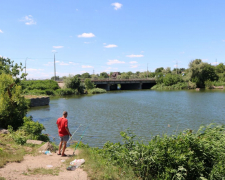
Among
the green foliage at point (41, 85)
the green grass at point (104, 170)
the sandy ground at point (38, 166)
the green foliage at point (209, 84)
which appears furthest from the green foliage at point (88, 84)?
the green grass at point (104, 170)

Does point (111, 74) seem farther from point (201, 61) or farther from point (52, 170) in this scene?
point (52, 170)

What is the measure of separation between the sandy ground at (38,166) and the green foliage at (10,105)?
259 inches

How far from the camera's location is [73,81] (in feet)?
202

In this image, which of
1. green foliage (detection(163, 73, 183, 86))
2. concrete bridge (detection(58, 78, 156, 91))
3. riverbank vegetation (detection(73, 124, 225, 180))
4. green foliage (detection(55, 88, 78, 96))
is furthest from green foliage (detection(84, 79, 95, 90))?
riverbank vegetation (detection(73, 124, 225, 180))

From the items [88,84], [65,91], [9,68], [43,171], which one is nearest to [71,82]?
[65,91]

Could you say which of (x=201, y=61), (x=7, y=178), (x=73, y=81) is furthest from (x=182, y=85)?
(x=7, y=178)

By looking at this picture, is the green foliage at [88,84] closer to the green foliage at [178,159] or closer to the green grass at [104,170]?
the green grass at [104,170]

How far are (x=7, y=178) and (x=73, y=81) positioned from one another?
56611 millimetres

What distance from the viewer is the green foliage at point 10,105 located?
543 inches

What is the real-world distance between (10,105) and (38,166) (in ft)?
26.8

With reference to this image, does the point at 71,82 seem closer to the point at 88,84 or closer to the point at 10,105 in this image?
the point at 88,84

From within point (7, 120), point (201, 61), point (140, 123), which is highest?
point (201, 61)

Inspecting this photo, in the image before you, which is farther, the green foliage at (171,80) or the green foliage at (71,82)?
the green foliage at (171,80)

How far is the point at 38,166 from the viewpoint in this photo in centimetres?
742
